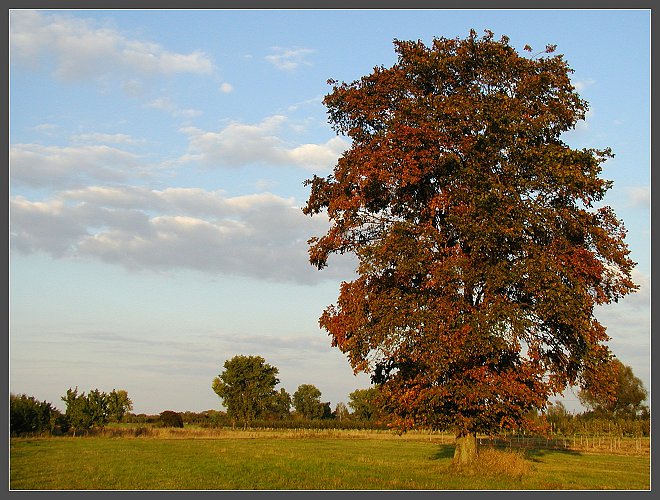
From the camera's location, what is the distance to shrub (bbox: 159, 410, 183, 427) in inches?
4230

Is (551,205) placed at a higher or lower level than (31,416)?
higher

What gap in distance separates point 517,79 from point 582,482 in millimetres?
16075

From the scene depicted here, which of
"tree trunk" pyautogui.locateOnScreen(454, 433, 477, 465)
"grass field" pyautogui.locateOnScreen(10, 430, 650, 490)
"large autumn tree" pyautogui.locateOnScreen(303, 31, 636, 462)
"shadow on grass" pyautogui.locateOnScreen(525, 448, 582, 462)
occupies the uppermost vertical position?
"large autumn tree" pyautogui.locateOnScreen(303, 31, 636, 462)

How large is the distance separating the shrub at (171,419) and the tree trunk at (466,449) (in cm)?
8603

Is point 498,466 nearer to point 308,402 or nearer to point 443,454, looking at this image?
point 443,454

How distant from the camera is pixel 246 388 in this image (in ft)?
399

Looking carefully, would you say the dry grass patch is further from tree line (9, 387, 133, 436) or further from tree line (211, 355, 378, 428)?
tree line (211, 355, 378, 428)

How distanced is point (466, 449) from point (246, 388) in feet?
320

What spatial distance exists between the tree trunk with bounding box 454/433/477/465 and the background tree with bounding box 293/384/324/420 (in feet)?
424

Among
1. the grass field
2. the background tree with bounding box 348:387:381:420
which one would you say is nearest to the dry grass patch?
Result: the grass field

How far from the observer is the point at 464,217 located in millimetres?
24688

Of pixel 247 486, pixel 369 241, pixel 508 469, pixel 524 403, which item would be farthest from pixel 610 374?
pixel 247 486

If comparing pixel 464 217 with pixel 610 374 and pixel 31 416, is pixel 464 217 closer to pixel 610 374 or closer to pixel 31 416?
pixel 610 374

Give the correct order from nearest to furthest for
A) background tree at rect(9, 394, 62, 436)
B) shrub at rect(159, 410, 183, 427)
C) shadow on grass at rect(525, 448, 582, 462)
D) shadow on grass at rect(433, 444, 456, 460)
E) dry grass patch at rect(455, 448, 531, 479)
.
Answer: dry grass patch at rect(455, 448, 531, 479) → shadow on grass at rect(433, 444, 456, 460) → shadow on grass at rect(525, 448, 582, 462) → background tree at rect(9, 394, 62, 436) → shrub at rect(159, 410, 183, 427)
